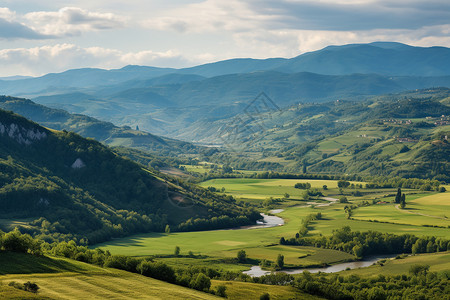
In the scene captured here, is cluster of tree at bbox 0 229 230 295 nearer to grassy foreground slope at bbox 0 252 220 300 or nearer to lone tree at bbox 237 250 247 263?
grassy foreground slope at bbox 0 252 220 300

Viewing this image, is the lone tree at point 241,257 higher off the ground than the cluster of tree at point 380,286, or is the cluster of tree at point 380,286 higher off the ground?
the cluster of tree at point 380,286

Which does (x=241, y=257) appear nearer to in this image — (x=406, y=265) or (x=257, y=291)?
(x=406, y=265)

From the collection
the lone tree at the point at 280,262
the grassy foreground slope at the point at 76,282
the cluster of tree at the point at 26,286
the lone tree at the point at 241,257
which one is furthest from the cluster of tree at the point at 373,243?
the cluster of tree at the point at 26,286

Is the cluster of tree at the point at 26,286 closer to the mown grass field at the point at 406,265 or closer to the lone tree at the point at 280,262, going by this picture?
the mown grass field at the point at 406,265

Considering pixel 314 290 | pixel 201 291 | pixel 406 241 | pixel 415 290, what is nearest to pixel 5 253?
pixel 201 291

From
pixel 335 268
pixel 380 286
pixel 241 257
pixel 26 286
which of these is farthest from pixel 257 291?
pixel 335 268

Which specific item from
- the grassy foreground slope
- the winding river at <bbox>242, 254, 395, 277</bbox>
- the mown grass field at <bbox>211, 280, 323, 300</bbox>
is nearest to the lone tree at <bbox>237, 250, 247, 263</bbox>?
the winding river at <bbox>242, 254, 395, 277</bbox>
